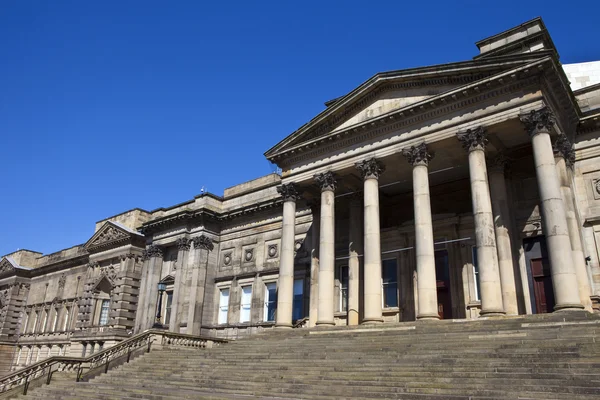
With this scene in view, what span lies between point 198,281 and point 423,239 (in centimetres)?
1720

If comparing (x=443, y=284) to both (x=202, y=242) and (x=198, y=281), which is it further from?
(x=202, y=242)

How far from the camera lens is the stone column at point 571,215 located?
1711 centimetres

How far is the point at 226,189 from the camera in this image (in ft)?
115

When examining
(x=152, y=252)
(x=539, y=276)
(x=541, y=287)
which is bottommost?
(x=541, y=287)

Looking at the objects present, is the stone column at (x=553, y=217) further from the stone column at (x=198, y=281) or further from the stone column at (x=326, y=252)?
the stone column at (x=198, y=281)

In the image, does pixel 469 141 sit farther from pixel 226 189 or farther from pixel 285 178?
pixel 226 189

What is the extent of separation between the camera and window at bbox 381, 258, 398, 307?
2405 cm

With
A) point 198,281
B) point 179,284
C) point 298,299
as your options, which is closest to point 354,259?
point 298,299

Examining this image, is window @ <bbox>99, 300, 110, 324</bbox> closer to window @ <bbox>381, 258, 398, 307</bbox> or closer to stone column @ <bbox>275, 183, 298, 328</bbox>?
stone column @ <bbox>275, 183, 298, 328</bbox>

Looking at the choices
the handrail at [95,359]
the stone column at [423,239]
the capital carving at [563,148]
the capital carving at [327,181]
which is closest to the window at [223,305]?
the handrail at [95,359]

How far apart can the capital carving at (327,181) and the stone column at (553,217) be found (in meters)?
8.75

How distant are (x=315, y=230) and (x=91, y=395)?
1362 cm

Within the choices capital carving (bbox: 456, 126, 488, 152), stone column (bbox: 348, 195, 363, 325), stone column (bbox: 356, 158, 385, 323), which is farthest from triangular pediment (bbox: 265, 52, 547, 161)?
stone column (bbox: 348, 195, 363, 325)

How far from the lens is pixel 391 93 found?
71.9 feet
